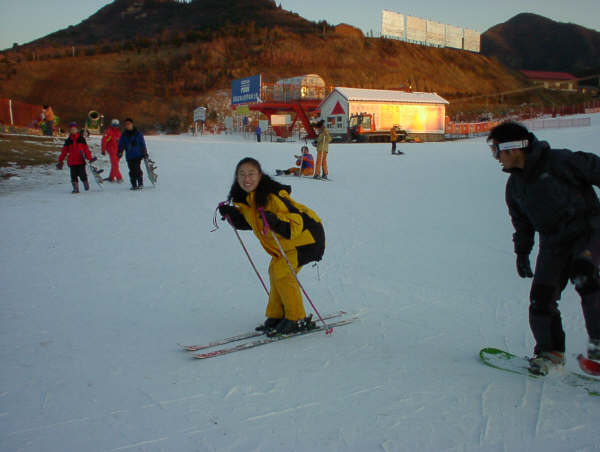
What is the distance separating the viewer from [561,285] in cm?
277

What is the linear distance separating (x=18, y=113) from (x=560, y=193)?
30.4m

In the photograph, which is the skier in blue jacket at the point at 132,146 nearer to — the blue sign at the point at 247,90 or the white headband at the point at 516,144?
the white headband at the point at 516,144

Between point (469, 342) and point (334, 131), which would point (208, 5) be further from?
point (469, 342)

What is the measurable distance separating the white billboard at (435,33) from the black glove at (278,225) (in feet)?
284

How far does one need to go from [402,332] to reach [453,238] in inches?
133

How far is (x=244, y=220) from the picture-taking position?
348cm

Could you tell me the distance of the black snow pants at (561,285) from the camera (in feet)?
8.48

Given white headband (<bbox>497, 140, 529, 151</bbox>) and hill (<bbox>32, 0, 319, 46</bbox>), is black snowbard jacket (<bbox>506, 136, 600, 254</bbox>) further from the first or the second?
hill (<bbox>32, 0, 319, 46</bbox>)

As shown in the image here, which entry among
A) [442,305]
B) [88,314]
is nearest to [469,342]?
[442,305]

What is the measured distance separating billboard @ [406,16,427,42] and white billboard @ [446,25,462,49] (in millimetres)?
6847

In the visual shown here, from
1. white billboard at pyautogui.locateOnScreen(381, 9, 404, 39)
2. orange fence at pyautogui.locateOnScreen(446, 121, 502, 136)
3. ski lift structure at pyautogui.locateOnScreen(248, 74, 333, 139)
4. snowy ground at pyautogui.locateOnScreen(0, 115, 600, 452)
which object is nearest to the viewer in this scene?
snowy ground at pyautogui.locateOnScreen(0, 115, 600, 452)

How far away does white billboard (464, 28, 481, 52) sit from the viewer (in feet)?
290

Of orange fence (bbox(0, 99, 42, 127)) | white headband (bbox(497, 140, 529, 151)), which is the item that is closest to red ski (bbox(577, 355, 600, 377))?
white headband (bbox(497, 140, 529, 151))

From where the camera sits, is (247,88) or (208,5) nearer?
(247,88)
